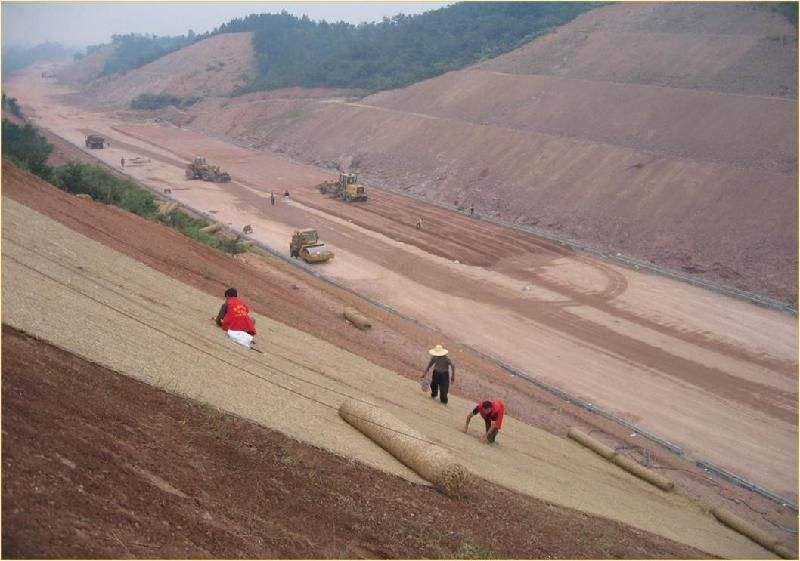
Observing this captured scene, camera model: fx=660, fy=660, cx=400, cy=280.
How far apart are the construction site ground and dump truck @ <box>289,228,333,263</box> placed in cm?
85

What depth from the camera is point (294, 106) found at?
258ft

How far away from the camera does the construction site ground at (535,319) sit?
18.4m

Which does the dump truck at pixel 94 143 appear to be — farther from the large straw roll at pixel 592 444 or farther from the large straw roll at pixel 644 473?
the large straw roll at pixel 644 473

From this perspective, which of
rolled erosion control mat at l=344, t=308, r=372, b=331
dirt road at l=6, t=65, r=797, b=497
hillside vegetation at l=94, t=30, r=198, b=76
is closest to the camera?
rolled erosion control mat at l=344, t=308, r=372, b=331

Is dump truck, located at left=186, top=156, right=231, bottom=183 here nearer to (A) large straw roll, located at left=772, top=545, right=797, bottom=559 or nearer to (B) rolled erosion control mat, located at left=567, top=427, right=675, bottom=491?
(B) rolled erosion control mat, located at left=567, top=427, right=675, bottom=491

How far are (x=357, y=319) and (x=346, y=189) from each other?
28.1 meters

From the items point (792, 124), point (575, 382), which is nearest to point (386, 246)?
point (575, 382)

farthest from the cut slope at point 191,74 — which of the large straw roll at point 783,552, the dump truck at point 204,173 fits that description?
the large straw roll at point 783,552

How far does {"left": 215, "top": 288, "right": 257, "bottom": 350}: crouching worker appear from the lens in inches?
462

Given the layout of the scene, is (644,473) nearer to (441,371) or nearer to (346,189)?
(441,371)

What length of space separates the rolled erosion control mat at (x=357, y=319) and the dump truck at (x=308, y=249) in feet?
39.0

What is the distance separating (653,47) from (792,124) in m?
22.3

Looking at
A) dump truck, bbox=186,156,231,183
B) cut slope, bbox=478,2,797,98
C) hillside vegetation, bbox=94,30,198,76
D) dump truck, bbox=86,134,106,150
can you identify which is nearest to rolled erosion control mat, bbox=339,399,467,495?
dump truck, bbox=186,156,231,183

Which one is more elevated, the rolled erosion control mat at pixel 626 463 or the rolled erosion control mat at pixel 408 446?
the rolled erosion control mat at pixel 408 446
